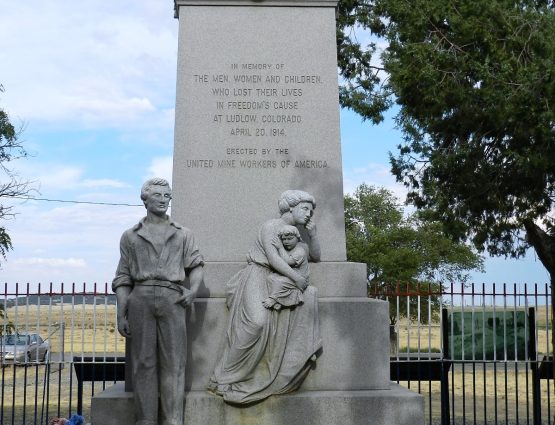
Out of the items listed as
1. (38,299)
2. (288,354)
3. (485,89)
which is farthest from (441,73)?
(288,354)

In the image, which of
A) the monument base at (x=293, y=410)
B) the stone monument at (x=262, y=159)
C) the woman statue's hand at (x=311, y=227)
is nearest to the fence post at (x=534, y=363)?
the stone monument at (x=262, y=159)

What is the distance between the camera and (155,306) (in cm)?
643

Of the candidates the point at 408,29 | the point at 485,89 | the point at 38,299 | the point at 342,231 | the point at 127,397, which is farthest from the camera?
the point at 408,29

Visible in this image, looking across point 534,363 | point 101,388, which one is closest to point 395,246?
point 101,388

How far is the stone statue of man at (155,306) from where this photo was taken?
645 centimetres

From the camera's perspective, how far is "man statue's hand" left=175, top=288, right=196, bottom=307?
255 inches

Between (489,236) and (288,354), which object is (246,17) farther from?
(489,236)

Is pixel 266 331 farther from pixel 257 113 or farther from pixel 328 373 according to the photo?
pixel 257 113

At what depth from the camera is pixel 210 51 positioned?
785 cm

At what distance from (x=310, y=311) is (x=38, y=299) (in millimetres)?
5922

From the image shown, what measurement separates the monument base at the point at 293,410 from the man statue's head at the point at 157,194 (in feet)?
5.04

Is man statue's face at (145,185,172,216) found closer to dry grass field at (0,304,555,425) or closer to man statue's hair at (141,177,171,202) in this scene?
man statue's hair at (141,177,171,202)

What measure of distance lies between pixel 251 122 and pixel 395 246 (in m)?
30.3

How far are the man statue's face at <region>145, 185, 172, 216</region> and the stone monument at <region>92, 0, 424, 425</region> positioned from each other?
2.95ft
